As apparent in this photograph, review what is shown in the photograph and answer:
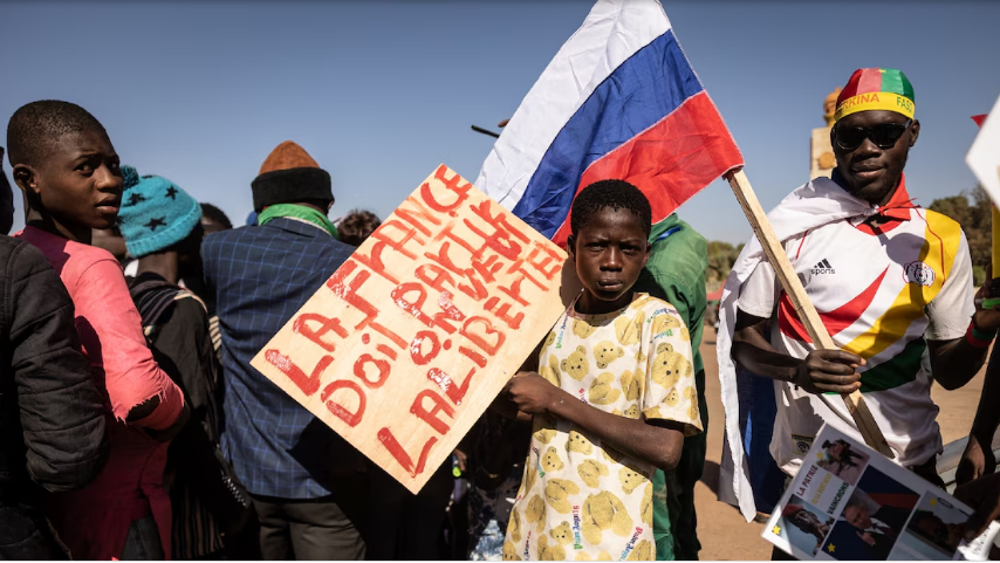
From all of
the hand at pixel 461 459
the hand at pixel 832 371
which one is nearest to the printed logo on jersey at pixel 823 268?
the hand at pixel 832 371

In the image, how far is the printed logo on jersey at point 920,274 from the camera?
214 centimetres

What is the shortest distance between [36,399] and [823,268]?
2358 mm

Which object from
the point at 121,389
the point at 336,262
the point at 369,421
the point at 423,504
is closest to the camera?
the point at 121,389

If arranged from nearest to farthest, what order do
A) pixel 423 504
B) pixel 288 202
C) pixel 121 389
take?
1. pixel 121 389
2. pixel 288 202
3. pixel 423 504

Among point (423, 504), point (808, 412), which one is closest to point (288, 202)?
point (423, 504)

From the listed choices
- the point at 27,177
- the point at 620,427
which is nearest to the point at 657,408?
the point at 620,427

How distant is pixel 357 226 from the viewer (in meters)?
4.88

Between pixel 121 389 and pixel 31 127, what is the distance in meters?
0.85

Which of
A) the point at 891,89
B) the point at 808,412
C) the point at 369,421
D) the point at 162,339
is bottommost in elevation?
the point at 162,339

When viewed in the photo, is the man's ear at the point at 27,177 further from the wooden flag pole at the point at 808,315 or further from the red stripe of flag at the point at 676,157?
the wooden flag pole at the point at 808,315

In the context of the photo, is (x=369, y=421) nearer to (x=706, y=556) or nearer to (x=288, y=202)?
(x=288, y=202)

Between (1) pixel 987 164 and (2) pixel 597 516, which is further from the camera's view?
(2) pixel 597 516

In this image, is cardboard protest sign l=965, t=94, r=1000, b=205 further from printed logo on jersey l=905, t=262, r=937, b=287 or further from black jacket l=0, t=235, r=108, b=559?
black jacket l=0, t=235, r=108, b=559

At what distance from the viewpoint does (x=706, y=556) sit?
4.73 m
